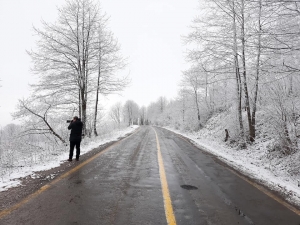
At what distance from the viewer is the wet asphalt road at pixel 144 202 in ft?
12.2

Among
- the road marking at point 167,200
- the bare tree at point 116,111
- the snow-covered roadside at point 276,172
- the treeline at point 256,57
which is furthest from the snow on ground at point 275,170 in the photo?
the bare tree at point 116,111

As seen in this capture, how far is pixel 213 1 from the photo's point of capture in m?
12.7

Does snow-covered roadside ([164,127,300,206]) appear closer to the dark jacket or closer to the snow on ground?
the snow on ground

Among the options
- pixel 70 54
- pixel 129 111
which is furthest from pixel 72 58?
pixel 129 111

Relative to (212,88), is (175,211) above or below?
below

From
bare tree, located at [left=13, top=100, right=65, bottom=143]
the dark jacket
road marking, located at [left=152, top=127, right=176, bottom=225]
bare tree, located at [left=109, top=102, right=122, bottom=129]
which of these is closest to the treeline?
road marking, located at [left=152, top=127, right=176, bottom=225]

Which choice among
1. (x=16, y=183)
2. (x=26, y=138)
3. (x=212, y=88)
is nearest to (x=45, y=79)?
(x=26, y=138)

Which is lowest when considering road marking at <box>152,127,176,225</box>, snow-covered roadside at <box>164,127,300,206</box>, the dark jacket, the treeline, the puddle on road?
snow-covered roadside at <box>164,127,300,206</box>

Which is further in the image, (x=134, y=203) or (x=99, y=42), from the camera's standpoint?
(x=99, y=42)

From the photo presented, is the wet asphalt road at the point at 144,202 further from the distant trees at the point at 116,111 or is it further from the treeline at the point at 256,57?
the distant trees at the point at 116,111

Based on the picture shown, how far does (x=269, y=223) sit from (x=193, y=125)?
2997 centimetres

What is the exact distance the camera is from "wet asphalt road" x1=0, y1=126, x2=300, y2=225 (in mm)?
3705

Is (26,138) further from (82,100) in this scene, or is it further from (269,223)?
(269,223)

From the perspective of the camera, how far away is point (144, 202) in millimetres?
4414
